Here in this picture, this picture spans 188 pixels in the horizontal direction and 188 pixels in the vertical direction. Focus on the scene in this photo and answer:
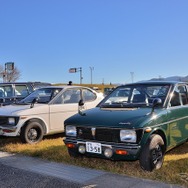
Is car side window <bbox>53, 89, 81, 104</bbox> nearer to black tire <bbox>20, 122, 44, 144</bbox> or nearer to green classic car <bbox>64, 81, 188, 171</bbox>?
black tire <bbox>20, 122, 44, 144</bbox>

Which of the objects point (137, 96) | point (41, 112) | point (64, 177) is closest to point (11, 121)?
point (41, 112)

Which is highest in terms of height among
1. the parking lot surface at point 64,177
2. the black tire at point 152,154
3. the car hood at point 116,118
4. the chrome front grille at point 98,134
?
the car hood at point 116,118

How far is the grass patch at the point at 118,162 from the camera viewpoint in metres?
4.84

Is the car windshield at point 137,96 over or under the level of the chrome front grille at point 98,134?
over

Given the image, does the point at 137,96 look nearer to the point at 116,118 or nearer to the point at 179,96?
the point at 179,96

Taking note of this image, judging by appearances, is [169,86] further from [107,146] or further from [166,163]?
[107,146]

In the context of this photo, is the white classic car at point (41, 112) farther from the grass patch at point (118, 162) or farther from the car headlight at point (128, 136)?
the car headlight at point (128, 136)

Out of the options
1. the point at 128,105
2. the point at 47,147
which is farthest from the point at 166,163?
the point at 47,147

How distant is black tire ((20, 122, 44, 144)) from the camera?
7590 millimetres

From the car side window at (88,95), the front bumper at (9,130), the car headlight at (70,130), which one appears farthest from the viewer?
the car side window at (88,95)

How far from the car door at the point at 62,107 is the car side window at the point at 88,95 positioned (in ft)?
0.63

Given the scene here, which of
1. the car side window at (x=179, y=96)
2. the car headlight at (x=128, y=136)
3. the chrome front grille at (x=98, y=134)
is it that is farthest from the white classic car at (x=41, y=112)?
the car headlight at (x=128, y=136)

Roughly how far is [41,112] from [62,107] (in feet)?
2.32

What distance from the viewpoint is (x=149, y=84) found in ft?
20.6
